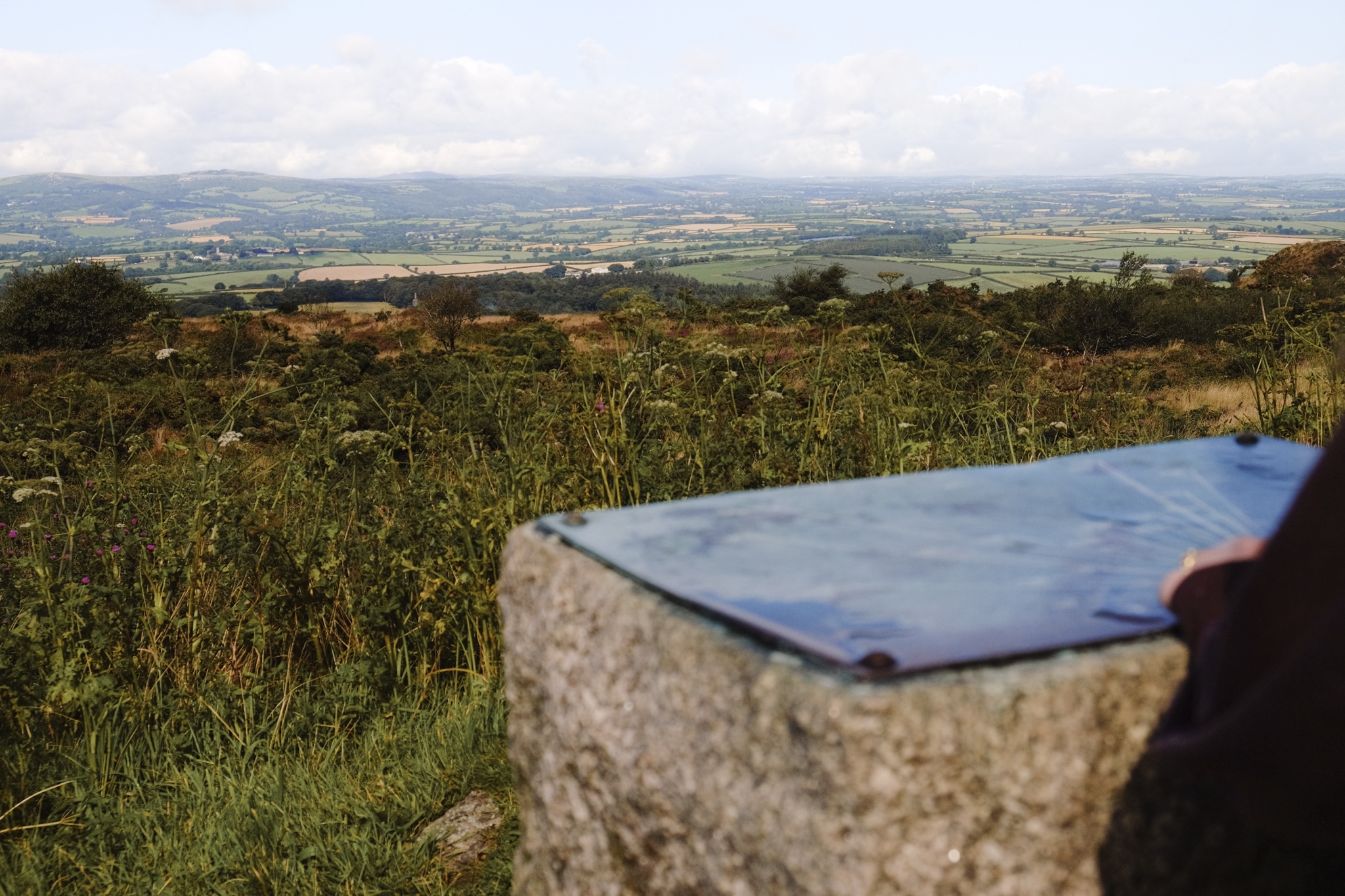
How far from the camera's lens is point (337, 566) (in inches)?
118

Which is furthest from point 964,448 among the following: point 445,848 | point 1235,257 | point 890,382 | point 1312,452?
point 1235,257

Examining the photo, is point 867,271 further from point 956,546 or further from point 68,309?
point 956,546

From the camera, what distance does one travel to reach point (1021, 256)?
5359cm

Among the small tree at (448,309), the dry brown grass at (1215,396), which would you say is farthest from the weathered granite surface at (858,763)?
the small tree at (448,309)

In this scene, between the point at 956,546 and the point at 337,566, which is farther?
the point at 337,566

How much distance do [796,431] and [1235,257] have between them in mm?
45792

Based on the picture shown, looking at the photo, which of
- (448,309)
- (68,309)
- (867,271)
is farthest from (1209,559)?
(867,271)

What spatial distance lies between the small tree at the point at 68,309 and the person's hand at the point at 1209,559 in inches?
1223

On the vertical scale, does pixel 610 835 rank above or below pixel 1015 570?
below

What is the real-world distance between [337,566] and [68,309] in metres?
31.9

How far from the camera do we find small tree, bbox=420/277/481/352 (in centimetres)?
2981

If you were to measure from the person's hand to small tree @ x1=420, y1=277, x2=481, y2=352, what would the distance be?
29.1m

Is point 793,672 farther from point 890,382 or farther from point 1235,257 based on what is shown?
point 1235,257

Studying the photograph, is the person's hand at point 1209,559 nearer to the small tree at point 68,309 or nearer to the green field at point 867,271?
the green field at point 867,271
